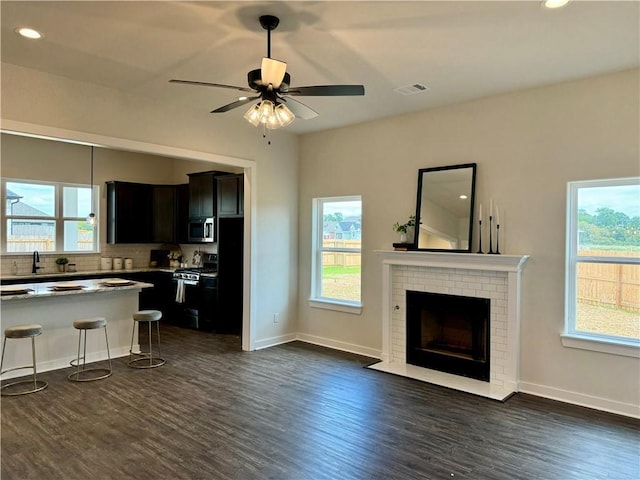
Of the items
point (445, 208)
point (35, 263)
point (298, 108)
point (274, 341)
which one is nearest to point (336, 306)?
point (274, 341)

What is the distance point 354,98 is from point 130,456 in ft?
12.6

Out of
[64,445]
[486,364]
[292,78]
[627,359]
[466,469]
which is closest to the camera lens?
[466,469]

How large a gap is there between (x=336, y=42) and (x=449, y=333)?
339 cm

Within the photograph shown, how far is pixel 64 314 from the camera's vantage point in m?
5.02

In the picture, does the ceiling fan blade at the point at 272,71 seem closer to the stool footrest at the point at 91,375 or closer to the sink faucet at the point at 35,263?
the stool footrest at the point at 91,375

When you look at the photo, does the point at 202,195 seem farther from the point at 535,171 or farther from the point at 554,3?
the point at 554,3

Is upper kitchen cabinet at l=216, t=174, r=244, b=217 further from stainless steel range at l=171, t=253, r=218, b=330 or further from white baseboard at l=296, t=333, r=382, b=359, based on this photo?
white baseboard at l=296, t=333, r=382, b=359

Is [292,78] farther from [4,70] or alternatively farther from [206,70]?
[4,70]

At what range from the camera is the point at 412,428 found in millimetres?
3432

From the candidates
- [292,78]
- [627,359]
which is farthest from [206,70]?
[627,359]

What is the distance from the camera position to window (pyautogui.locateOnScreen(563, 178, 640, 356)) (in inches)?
151

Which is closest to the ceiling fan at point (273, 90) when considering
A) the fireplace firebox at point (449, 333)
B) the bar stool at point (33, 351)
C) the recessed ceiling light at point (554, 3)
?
the recessed ceiling light at point (554, 3)

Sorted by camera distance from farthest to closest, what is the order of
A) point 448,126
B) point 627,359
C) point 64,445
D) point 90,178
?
1. point 90,178
2. point 448,126
3. point 627,359
4. point 64,445

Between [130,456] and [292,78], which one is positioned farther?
[292,78]
